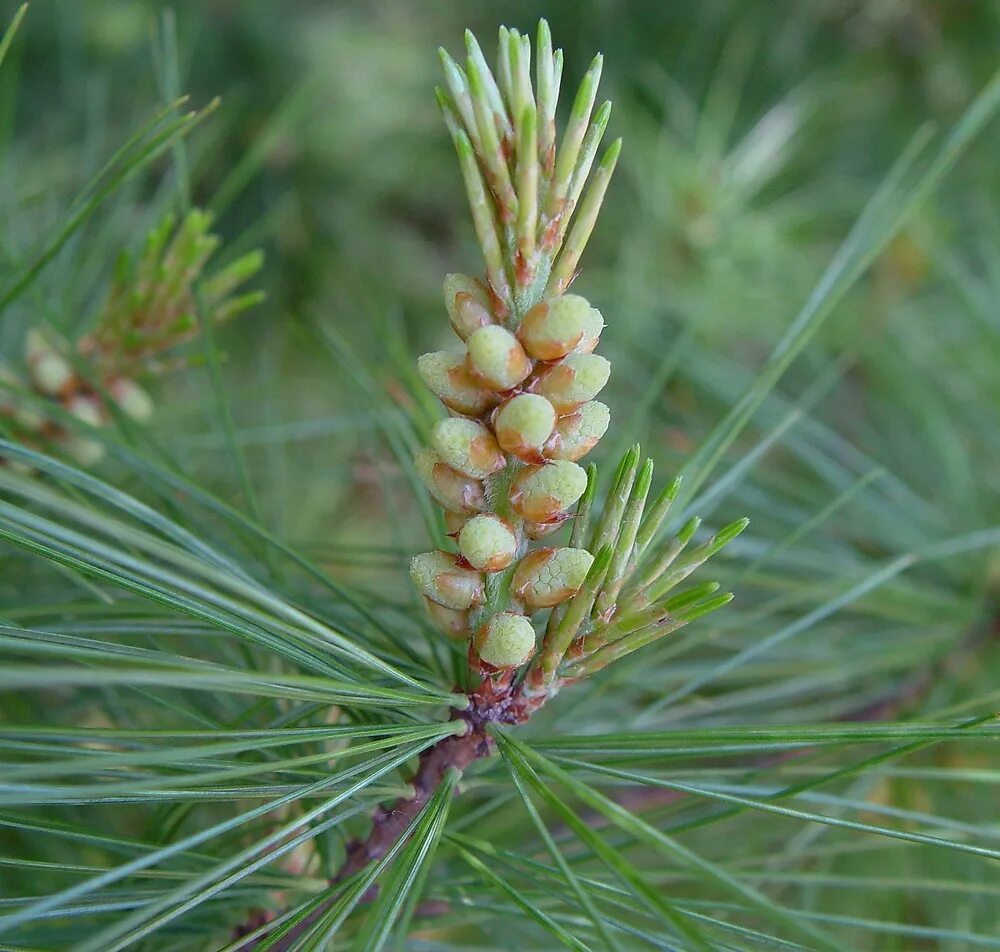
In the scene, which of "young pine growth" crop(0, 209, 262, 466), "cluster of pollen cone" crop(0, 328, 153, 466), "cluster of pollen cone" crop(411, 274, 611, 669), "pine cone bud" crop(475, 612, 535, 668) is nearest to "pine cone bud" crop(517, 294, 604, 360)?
"cluster of pollen cone" crop(411, 274, 611, 669)

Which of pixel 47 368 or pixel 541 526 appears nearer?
pixel 541 526

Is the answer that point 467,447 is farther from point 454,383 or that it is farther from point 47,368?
point 47,368

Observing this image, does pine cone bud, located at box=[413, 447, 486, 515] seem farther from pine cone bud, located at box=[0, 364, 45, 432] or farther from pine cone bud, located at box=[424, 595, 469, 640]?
pine cone bud, located at box=[0, 364, 45, 432]

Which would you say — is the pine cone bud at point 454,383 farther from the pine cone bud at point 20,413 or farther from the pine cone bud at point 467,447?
the pine cone bud at point 20,413

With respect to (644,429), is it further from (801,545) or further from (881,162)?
(881,162)

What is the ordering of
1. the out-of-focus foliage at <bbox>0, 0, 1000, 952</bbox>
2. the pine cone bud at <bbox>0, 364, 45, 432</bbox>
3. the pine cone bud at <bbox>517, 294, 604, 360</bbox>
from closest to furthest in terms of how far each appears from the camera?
the pine cone bud at <bbox>517, 294, 604, 360</bbox> → the out-of-focus foliage at <bbox>0, 0, 1000, 952</bbox> → the pine cone bud at <bbox>0, 364, 45, 432</bbox>

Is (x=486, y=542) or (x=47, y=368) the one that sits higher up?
(x=47, y=368)

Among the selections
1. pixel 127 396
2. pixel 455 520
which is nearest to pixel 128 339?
pixel 127 396
